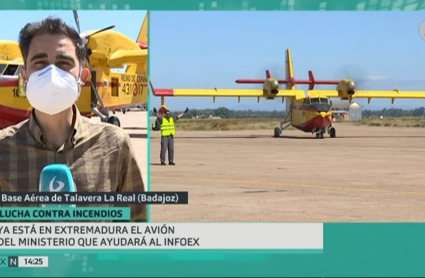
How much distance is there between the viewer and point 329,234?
4.23 metres

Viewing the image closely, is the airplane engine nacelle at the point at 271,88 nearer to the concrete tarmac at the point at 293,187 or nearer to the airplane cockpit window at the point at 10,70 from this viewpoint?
the concrete tarmac at the point at 293,187

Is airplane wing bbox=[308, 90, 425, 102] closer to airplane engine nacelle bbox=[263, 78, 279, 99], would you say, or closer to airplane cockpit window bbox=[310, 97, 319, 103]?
airplane cockpit window bbox=[310, 97, 319, 103]

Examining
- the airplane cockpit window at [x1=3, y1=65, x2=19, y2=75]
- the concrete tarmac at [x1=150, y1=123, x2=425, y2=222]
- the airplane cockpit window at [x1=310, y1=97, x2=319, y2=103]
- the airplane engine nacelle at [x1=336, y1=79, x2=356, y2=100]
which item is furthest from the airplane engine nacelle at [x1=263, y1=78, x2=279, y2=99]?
the airplane cockpit window at [x1=3, y1=65, x2=19, y2=75]

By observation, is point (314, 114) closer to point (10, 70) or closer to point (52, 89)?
point (10, 70)

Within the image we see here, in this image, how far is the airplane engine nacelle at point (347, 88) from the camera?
37312 millimetres

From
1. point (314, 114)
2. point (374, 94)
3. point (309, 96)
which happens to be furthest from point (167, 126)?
point (374, 94)

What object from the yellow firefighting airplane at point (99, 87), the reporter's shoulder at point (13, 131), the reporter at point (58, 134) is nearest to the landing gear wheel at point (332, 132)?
the yellow firefighting airplane at point (99, 87)

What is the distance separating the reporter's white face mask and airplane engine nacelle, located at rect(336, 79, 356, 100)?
3521 centimetres

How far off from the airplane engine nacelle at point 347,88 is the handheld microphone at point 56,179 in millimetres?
35374

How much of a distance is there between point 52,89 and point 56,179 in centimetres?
45

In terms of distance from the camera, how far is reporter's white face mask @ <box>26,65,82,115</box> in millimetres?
3164

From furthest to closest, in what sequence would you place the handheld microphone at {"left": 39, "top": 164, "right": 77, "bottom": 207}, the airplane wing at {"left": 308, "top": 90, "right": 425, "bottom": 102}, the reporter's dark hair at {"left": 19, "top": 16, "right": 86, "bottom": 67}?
the airplane wing at {"left": 308, "top": 90, "right": 425, "bottom": 102} < the reporter's dark hair at {"left": 19, "top": 16, "right": 86, "bottom": 67} < the handheld microphone at {"left": 39, "top": 164, "right": 77, "bottom": 207}

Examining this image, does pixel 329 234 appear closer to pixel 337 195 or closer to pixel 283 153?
pixel 337 195

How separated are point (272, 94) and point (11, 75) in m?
24.0
